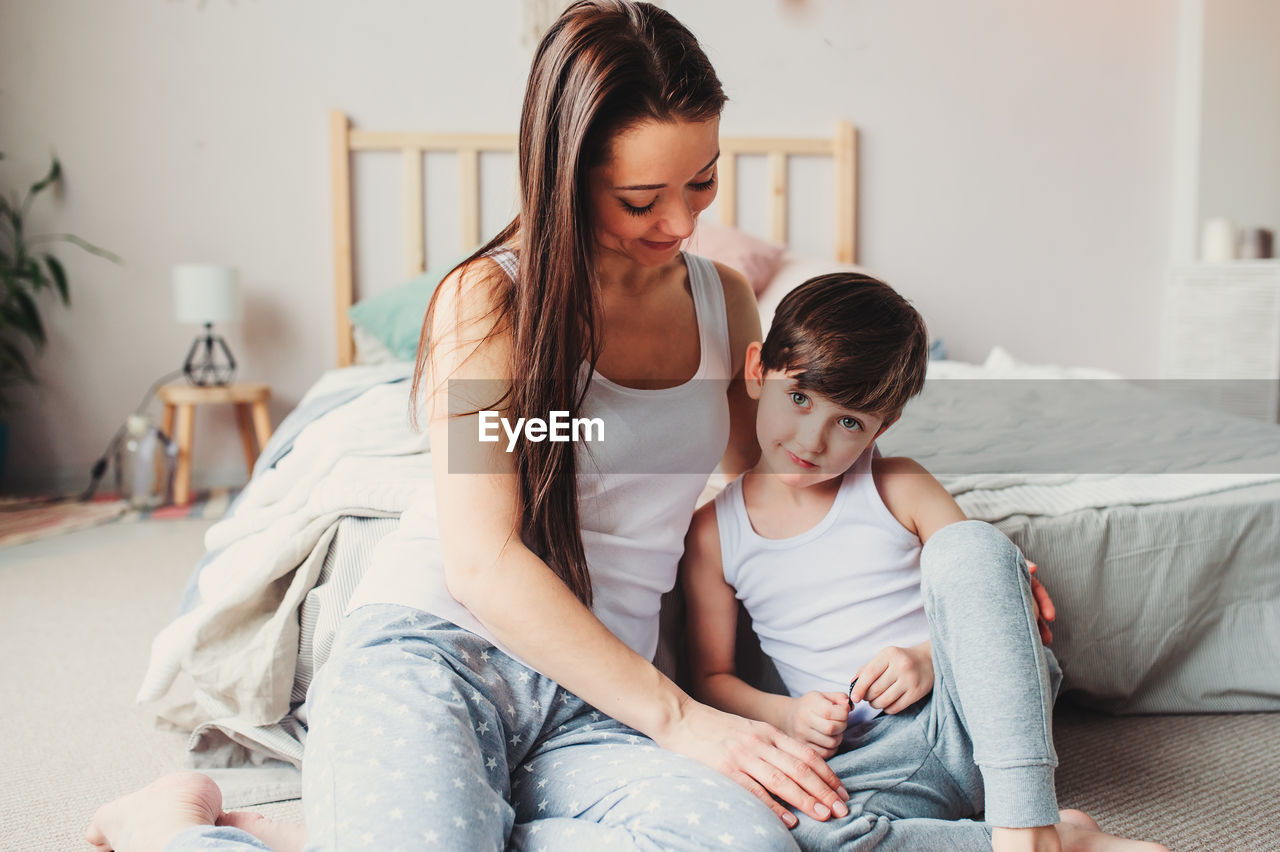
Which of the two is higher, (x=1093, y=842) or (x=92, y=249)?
(x=92, y=249)

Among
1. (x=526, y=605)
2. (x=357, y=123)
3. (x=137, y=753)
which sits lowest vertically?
(x=137, y=753)

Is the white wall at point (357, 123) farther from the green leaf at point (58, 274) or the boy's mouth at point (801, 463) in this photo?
the boy's mouth at point (801, 463)

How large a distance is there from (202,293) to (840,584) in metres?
2.33

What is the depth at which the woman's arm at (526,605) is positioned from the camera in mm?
734

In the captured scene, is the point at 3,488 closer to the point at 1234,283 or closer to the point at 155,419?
the point at 155,419

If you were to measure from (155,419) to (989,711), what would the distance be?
2860 mm

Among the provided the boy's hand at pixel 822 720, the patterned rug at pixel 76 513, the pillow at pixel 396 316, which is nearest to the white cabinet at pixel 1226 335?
the pillow at pixel 396 316

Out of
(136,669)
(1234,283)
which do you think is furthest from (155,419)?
(1234,283)

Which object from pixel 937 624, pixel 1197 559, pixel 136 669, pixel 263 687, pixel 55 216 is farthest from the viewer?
pixel 55 216

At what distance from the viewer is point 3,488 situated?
9.61 feet

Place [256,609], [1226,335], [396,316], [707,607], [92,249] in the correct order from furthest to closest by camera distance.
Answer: [1226,335] → [92,249] → [396,316] → [256,609] → [707,607]

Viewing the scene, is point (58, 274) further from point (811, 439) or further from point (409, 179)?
point (811, 439)

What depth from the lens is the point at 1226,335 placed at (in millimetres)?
A: 3326

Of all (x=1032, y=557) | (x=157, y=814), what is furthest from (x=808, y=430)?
(x=157, y=814)
